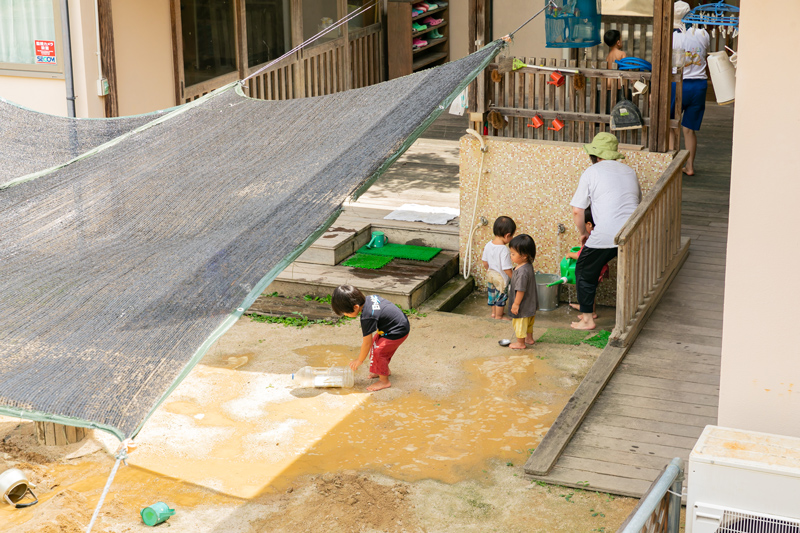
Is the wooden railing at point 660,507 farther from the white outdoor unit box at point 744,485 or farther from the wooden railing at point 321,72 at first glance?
the wooden railing at point 321,72

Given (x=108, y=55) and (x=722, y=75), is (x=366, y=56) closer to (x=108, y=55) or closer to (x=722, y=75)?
(x=722, y=75)

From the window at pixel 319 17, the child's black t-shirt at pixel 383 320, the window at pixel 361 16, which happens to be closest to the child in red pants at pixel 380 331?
the child's black t-shirt at pixel 383 320

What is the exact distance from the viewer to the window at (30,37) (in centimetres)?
761

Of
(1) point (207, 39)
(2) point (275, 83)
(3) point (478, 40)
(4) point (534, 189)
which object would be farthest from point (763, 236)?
(2) point (275, 83)

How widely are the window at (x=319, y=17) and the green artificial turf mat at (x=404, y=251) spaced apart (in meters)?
3.25

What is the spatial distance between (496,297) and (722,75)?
134 inches

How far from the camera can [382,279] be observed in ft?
26.0

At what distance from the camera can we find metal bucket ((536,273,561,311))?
7.84 m

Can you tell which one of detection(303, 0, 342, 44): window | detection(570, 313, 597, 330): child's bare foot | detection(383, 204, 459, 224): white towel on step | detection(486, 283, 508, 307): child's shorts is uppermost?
detection(303, 0, 342, 44): window

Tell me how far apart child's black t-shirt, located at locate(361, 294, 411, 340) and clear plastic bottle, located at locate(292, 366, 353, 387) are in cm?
37

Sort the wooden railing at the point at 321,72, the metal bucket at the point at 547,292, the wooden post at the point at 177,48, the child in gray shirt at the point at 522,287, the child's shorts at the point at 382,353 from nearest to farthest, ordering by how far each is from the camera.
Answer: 1. the child's shorts at the point at 382,353
2. the child in gray shirt at the point at 522,287
3. the metal bucket at the point at 547,292
4. the wooden post at the point at 177,48
5. the wooden railing at the point at 321,72

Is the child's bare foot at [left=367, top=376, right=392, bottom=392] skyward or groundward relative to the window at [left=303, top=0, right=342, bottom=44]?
groundward

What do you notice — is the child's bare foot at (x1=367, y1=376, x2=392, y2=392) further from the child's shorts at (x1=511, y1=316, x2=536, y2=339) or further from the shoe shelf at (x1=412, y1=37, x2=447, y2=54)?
the shoe shelf at (x1=412, y1=37, x2=447, y2=54)

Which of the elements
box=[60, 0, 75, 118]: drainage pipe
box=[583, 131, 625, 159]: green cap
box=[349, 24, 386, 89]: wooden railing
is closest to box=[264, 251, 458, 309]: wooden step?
box=[583, 131, 625, 159]: green cap
